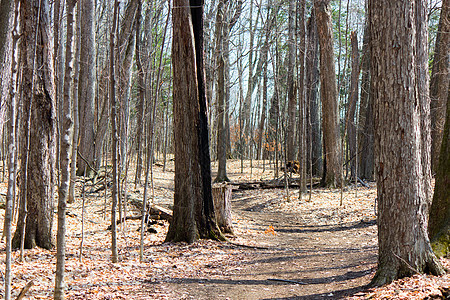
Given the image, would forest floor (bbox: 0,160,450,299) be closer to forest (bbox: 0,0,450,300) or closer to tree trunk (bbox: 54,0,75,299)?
forest (bbox: 0,0,450,300)

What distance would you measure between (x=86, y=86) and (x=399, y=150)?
11248 mm

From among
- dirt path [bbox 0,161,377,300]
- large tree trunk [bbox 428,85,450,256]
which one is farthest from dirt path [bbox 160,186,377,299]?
large tree trunk [bbox 428,85,450,256]

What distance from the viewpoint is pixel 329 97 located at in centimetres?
1317

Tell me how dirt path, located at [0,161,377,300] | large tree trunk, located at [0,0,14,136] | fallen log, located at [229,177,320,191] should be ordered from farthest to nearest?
fallen log, located at [229,177,320,191] → large tree trunk, located at [0,0,14,136] → dirt path, located at [0,161,377,300]

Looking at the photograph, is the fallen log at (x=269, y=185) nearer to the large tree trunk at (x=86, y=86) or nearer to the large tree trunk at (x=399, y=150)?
the large tree trunk at (x=86, y=86)

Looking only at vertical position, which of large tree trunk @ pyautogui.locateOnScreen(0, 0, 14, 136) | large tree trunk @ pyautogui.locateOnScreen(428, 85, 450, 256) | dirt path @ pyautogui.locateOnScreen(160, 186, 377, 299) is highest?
large tree trunk @ pyautogui.locateOnScreen(0, 0, 14, 136)

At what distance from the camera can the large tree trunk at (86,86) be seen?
12133 millimetres

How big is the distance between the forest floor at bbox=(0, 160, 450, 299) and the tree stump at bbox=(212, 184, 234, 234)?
0.95 ft

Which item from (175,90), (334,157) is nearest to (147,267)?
(175,90)

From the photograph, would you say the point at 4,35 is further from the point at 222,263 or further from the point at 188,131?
the point at 222,263

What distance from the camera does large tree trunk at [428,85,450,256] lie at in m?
4.32

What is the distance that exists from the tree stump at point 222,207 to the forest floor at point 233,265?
0.29 meters

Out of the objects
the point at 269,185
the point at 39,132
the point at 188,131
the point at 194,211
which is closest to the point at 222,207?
the point at 194,211

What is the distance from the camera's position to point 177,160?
21.2 ft
